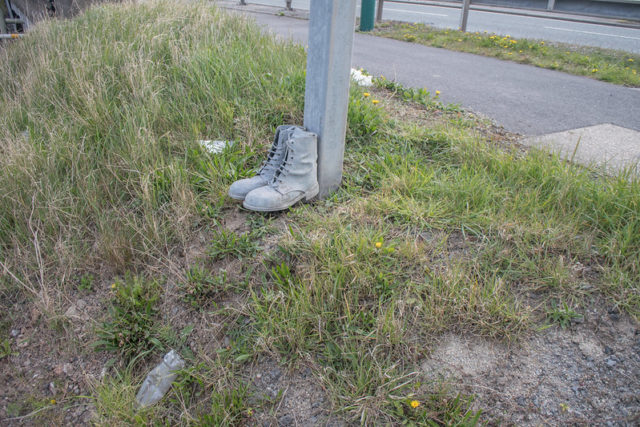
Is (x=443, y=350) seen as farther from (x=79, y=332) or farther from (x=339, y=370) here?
(x=79, y=332)

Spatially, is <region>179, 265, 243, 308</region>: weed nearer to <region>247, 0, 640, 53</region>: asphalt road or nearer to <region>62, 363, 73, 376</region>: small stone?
<region>62, 363, 73, 376</region>: small stone

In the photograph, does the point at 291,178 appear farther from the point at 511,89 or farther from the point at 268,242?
the point at 511,89

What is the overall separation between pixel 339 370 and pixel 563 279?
42.3 inches

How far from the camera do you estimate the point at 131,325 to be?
210cm

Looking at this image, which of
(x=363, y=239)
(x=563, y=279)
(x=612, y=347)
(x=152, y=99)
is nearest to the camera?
(x=612, y=347)

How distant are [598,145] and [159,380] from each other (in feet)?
11.0

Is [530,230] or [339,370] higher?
[530,230]

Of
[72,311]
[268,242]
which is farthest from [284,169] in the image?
[72,311]

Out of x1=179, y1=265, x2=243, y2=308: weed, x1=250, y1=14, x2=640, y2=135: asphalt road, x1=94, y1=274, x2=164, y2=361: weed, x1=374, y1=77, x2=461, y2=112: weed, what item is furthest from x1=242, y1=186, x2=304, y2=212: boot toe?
x1=250, y1=14, x2=640, y2=135: asphalt road

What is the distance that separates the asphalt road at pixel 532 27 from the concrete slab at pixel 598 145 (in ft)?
23.1

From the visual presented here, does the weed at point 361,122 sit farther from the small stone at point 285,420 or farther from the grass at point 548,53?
the grass at point 548,53

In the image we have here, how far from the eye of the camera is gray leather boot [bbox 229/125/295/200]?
252cm

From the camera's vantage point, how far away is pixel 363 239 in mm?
2105

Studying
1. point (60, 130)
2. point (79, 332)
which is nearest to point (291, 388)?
point (79, 332)
